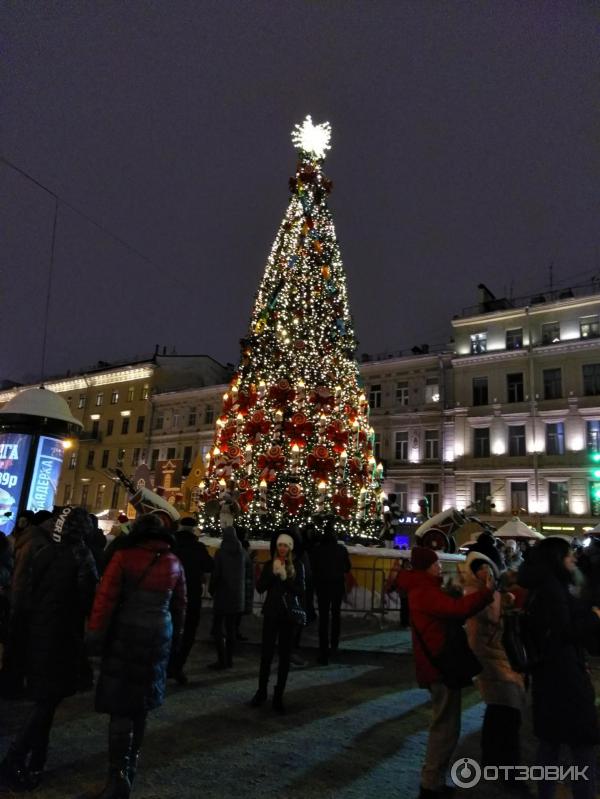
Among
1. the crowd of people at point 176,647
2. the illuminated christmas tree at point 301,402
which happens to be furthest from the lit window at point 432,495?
the crowd of people at point 176,647

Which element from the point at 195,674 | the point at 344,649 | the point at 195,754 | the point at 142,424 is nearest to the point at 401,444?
the point at 142,424

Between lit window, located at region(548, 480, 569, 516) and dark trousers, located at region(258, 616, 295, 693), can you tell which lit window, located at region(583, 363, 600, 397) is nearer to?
lit window, located at region(548, 480, 569, 516)

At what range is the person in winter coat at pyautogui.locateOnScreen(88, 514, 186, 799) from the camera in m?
3.51

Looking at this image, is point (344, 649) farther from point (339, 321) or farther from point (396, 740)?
point (339, 321)

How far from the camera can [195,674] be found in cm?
705

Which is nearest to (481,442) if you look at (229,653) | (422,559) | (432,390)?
(432,390)

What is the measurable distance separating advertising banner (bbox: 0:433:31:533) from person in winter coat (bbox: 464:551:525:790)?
9982mm

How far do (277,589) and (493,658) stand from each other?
2418 millimetres

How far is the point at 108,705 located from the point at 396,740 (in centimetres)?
285

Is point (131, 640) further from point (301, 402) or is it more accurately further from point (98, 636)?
point (301, 402)

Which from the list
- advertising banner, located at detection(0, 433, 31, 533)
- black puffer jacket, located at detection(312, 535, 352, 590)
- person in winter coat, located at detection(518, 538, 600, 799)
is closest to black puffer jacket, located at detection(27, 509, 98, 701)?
person in winter coat, located at detection(518, 538, 600, 799)

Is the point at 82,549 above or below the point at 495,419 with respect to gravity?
below

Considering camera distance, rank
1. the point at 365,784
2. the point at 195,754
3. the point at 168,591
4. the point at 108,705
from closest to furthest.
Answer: the point at 108,705 < the point at 168,591 < the point at 365,784 < the point at 195,754

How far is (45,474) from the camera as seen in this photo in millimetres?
11875
